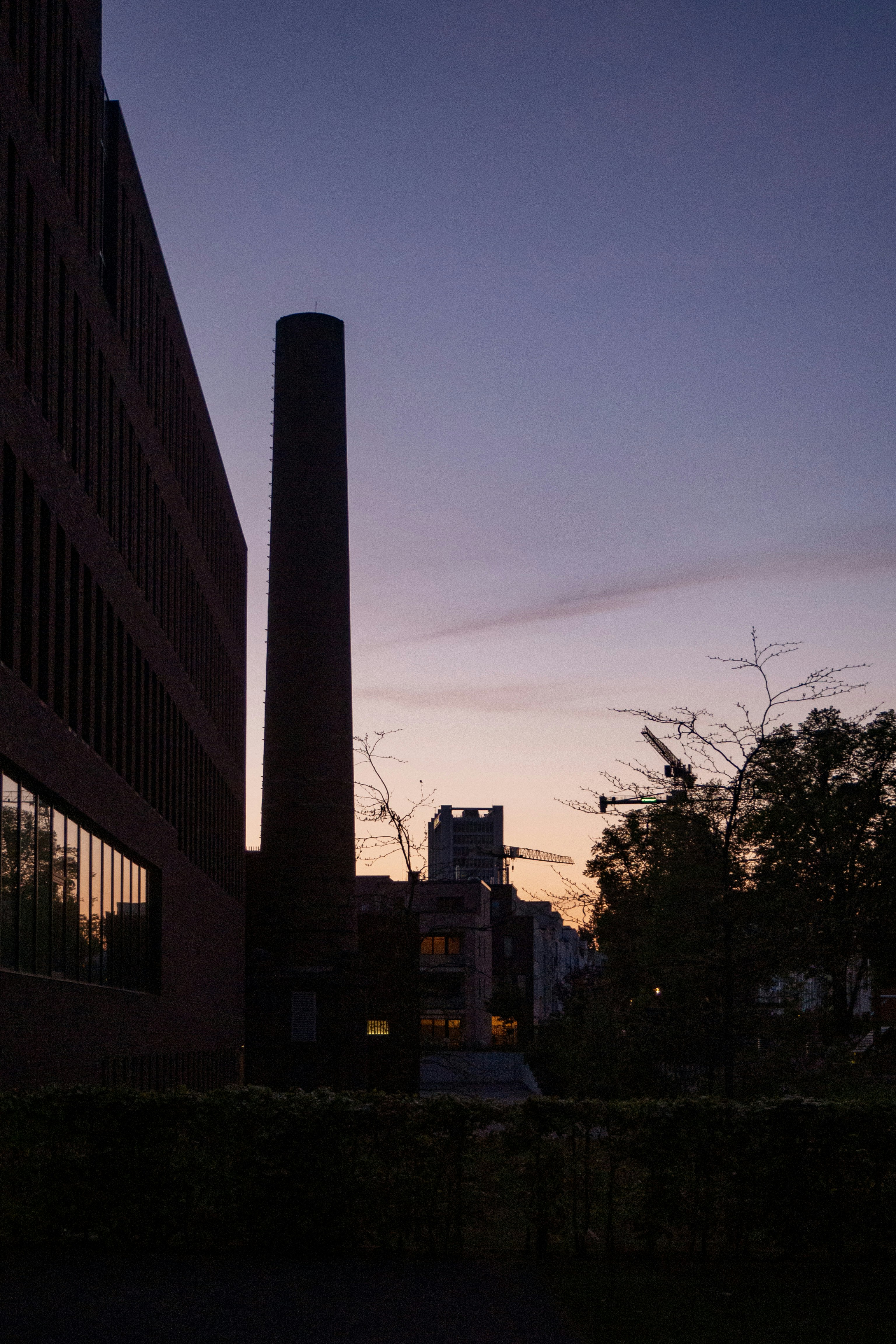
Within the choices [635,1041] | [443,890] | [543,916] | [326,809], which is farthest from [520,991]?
[635,1041]

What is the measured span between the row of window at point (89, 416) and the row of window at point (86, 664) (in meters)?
1.73

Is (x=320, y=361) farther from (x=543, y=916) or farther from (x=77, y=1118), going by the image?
(x=543, y=916)

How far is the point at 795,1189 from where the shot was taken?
14195mm

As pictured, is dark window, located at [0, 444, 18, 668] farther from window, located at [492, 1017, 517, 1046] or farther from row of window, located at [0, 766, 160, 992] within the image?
window, located at [492, 1017, 517, 1046]

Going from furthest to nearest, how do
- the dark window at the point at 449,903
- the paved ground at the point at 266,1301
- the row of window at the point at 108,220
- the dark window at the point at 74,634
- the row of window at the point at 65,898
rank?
the dark window at the point at 449,903 < the dark window at the point at 74,634 < the row of window at the point at 108,220 < the row of window at the point at 65,898 < the paved ground at the point at 266,1301

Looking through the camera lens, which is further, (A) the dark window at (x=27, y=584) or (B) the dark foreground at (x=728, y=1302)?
(A) the dark window at (x=27, y=584)

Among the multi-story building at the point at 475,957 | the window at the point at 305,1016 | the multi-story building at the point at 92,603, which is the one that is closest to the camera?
the multi-story building at the point at 92,603

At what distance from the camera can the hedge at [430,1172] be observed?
45.7 feet

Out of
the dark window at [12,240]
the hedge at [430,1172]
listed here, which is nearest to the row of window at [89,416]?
the dark window at [12,240]

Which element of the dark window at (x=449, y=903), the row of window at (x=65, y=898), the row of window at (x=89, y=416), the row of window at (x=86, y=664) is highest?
the row of window at (x=89, y=416)

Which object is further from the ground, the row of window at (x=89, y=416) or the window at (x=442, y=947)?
the row of window at (x=89, y=416)

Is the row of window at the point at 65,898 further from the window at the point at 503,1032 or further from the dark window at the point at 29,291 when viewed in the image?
the window at the point at 503,1032

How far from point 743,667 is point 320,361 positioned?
92.4 ft

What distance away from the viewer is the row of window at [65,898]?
2017cm
